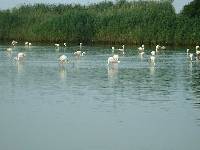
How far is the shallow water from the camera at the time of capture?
13.1 m

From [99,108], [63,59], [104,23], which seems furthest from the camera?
[104,23]

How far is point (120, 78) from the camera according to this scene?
2341 cm

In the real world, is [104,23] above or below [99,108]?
above

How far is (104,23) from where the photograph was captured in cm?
5316

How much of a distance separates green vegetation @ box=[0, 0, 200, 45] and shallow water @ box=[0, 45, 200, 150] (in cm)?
2273

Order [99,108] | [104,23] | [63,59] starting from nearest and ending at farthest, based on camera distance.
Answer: [99,108], [63,59], [104,23]

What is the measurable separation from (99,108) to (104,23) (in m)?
36.9

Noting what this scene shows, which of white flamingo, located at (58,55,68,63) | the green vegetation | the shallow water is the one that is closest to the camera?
the shallow water

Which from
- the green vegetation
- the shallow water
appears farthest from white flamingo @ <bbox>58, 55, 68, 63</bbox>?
the green vegetation

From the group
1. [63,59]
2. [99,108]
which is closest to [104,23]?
[63,59]

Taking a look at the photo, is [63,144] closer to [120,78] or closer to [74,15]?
[120,78]

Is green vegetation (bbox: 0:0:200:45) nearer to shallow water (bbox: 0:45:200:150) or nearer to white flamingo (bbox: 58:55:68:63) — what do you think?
white flamingo (bbox: 58:55:68:63)

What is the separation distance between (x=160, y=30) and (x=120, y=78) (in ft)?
89.1

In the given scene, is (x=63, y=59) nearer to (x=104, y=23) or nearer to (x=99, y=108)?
(x=99, y=108)
